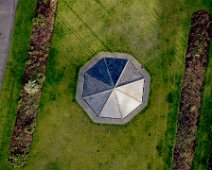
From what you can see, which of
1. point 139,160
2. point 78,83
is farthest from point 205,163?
point 78,83

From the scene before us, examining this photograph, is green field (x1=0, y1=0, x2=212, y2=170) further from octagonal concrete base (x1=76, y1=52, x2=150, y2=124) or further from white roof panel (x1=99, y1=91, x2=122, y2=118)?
white roof panel (x1=99, y1=91, x2=122, y2=118)

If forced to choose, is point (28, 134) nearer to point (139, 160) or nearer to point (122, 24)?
point (139, 160)

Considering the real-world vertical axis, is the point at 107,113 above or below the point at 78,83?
below

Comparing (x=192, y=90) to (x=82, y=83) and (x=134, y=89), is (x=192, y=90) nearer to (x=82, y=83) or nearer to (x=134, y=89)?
(x=134, y=89)

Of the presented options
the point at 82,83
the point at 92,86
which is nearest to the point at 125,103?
the point at 92,86

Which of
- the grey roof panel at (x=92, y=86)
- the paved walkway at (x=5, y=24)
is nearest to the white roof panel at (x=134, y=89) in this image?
the grey roof panel at (x=92, y=86)

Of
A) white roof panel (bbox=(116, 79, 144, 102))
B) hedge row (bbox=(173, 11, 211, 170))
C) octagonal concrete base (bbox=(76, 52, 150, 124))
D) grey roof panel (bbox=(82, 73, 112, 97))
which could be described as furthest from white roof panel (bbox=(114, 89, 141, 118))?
hedge row (bbox=(173, 11, 211, 170))

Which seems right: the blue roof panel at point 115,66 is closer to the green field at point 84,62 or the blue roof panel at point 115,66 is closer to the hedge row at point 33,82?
the green field at point 84,62
